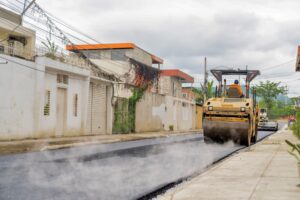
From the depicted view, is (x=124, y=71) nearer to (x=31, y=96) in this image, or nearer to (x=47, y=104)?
(x=47, y=104)

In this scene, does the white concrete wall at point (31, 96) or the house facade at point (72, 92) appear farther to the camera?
the house facade at point (72, 92)

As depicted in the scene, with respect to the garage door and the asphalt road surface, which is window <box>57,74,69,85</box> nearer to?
the garage door

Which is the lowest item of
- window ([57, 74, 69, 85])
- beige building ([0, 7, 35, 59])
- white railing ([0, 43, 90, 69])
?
window ([57, 74, 69, 85])

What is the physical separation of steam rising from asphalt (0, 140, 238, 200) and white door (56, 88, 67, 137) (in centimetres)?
1187

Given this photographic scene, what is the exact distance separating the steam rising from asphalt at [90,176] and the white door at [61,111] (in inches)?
467

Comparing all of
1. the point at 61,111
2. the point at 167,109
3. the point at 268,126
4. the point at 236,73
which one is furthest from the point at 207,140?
the point at 268,126

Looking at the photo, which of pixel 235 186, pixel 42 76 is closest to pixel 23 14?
pixel 42 76

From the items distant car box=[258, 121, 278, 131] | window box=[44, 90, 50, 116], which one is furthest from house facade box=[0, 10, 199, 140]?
distant car box=[258, 121, 278, 131]

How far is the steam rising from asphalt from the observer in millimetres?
6848

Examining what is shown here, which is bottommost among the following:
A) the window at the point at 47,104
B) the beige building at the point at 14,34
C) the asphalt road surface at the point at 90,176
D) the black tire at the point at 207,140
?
the asphalt road surface at the point at 90,176

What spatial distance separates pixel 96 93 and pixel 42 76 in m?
7.20

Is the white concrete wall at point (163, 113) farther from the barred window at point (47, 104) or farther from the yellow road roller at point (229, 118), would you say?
the yellow road roller at point (229, 118)

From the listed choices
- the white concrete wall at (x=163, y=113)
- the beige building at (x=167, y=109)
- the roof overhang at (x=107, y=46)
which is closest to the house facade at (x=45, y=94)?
the white concrete wall at (x=163, y=113)

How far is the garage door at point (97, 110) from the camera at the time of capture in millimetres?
27656
